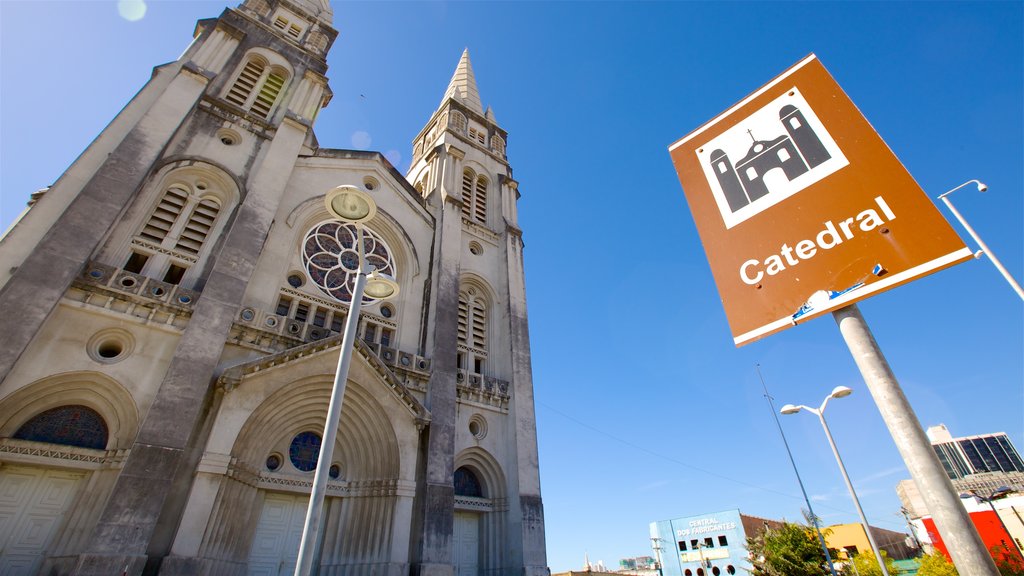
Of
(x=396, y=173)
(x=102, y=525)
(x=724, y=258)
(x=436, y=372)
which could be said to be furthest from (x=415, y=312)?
(x=724, y=258)

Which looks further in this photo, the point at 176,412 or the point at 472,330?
the point at 472,330

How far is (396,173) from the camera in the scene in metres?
21.0

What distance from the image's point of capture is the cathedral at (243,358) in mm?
10164

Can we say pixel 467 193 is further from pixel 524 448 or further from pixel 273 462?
pixel 273 462

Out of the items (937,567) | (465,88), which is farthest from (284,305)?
(937,567)

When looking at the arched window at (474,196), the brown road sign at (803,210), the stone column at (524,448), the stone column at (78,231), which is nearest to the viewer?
the brown road sign at (803,210)

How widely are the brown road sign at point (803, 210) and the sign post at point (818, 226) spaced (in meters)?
0.01

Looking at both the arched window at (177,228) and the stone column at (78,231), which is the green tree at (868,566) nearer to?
the arched window at (177,228)

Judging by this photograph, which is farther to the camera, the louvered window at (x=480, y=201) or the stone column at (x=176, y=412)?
the louvered window at (x=480, y=201)

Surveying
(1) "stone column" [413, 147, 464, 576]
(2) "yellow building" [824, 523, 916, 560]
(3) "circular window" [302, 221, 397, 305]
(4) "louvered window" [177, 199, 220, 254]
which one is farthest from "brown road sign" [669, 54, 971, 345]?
(2) "yellow building" [824, 523, 916, 560]

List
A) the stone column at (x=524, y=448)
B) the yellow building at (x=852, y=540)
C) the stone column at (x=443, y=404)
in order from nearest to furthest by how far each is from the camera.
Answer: the stone column at (x=443, y=404), the stone column at (x=524, y=448), the yellow building at (x=852, y=540)

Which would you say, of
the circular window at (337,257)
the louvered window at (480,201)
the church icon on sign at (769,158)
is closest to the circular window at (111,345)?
the circular window at (337,257)

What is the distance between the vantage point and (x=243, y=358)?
1305 cm

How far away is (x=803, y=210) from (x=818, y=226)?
0.98 feet
